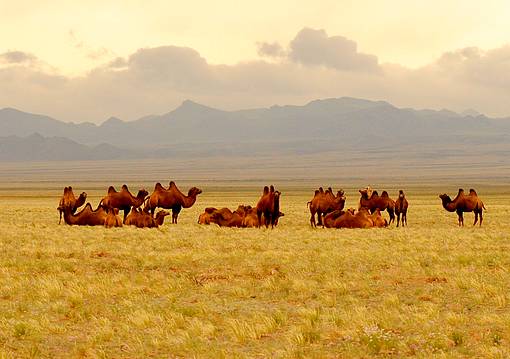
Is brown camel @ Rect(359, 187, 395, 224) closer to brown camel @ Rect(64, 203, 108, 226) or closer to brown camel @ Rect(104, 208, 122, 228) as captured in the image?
brown camel @ Rect(104, 208, 122, 228)

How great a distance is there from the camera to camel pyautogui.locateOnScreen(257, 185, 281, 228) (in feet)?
90.4

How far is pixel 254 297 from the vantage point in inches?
557

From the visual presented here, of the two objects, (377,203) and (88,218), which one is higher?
(377,203)

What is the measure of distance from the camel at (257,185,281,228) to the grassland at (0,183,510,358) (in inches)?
165

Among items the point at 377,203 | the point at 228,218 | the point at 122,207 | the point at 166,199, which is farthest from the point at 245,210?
the point at 377,203

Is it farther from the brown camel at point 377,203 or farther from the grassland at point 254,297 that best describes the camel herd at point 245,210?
the grassland at point 254,297

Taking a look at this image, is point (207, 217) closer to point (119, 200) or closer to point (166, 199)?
point (166, 199)

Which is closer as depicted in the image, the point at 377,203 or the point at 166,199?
the point at 166,199

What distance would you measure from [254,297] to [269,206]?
45.1 feet

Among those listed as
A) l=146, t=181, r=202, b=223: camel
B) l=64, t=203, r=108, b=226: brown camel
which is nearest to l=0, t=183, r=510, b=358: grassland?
l=64, t=203, r=108, b=226: brown camel

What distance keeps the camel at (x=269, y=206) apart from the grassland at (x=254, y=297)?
4.18 m

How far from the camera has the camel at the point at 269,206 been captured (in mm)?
27564

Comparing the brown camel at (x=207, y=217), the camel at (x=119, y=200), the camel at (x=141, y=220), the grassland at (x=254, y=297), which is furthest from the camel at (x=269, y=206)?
the camel at (x=119, y=200)

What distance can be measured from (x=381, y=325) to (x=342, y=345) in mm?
1299
